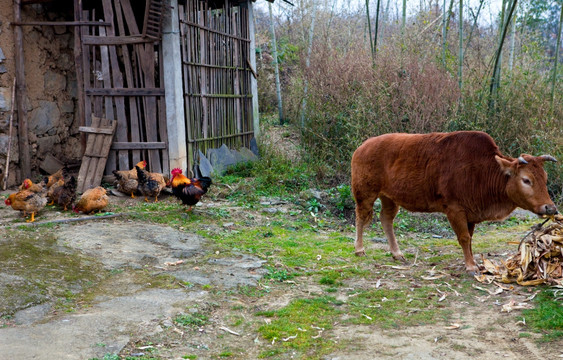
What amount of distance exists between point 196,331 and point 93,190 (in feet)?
14.0

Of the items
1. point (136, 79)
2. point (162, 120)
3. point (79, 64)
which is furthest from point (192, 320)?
point (79, 64)

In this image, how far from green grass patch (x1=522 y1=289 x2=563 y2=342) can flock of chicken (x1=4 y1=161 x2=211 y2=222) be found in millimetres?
4805

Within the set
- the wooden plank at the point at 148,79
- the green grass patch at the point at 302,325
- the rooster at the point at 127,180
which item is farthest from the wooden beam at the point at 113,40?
the green grass patch at the point at 302,325

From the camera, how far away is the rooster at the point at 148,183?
28.3ft

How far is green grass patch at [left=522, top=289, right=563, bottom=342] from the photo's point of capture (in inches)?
159

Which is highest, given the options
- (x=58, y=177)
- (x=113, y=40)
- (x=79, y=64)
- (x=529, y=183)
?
(x=113, y=40)

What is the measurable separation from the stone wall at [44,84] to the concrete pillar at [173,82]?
204 cm

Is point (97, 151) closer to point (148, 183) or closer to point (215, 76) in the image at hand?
point (148, 183)

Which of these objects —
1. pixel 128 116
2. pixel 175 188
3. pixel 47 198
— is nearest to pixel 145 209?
pixel 175 188

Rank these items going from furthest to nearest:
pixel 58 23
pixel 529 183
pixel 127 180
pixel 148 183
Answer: pixel 58 23 < pixel 127 180 < pixel 148 183 < pixel 529 183

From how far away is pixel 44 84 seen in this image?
9641 mm

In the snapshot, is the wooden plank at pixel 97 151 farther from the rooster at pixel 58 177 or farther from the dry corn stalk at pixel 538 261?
the dry corn stalk at pixel 538 261

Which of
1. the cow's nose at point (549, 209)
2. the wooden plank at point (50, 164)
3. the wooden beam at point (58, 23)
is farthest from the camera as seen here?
the wooden plank at point (50, 164)

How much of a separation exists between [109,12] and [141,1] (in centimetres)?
84
